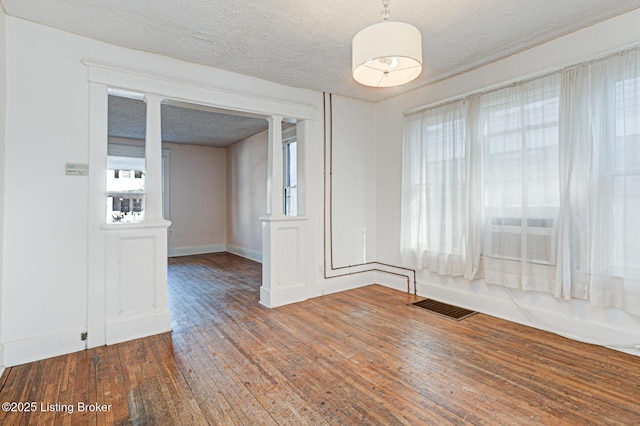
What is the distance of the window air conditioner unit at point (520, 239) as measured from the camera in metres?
3.01

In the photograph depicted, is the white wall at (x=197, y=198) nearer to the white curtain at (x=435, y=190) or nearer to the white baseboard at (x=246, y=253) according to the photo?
the white baseboard at (x=246, y=253)

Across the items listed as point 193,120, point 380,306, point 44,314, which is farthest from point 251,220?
point 44,314

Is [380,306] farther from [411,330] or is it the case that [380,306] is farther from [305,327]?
[305,327]

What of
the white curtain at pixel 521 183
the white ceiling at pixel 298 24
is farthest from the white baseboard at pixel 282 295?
the white ceiling at pixel 298 24

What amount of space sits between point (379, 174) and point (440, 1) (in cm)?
268

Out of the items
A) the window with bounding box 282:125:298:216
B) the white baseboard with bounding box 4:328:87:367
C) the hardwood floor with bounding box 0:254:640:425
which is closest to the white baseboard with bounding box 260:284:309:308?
the hardwood floor with bounding box 0:254:640:425

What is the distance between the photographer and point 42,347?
2.64 metres

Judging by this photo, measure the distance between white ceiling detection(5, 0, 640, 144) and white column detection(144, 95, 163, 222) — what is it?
1.83 feet

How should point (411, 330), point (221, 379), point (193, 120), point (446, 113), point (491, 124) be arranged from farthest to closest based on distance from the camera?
point (193, 120) → point (446, 113) → point (491, 124) → point (411, 330) → point (221, 379)

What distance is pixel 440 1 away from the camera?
7.71ft

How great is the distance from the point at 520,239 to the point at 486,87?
5.39 feet

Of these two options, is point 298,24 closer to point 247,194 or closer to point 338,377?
point 338,377

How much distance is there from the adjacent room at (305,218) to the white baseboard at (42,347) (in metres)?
0.02

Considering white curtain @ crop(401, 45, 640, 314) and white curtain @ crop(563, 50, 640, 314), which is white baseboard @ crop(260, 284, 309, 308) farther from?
white curtain @ crop(563, 50, 640, 314)
